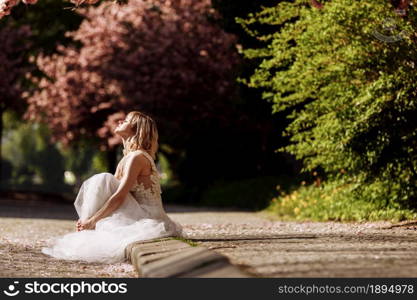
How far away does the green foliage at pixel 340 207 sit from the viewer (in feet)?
35.2

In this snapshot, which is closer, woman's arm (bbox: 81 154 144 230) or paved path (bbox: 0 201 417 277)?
paved path (bbox: 0 201 417 277)

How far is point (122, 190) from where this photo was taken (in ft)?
26.1

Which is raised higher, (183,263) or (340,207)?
(340,207)

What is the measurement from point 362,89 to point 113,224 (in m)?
4.10

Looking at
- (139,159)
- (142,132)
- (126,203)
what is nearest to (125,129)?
(142,132)

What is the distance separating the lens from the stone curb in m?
5.09

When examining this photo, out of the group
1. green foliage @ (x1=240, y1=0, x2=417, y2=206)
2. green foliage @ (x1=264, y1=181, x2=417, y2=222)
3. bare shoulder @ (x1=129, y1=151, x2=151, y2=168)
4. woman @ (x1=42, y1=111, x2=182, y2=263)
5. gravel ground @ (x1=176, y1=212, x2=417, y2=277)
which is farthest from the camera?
green foliage @ (x1=264, y1=181, x2=417, y2=222)

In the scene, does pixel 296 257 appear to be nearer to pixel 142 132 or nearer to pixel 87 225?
pixel 142 132

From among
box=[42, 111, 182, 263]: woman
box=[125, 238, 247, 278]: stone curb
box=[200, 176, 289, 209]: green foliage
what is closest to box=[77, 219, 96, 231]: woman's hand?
box=[42, 111, 182, 263]: woman

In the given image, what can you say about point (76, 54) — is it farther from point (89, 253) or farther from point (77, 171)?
point (77, 171)

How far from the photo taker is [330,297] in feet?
14.3

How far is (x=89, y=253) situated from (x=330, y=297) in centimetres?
377

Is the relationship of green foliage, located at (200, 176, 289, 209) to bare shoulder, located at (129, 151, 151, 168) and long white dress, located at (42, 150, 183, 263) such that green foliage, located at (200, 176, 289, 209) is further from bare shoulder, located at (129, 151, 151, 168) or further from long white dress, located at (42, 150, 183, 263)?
bare shoulder, located at (129, 151, 151, 168)

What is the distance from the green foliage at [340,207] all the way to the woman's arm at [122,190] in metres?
4.01
